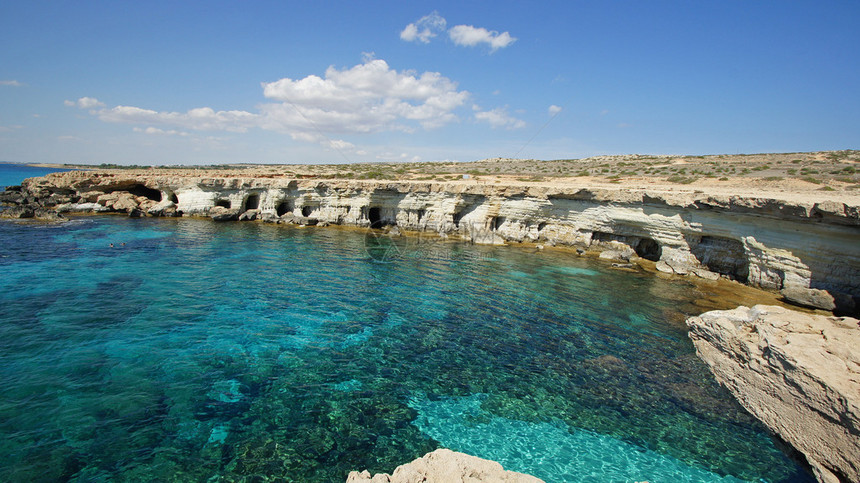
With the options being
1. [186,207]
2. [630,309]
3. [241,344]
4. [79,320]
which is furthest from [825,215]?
[186,207]

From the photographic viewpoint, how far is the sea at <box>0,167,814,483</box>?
7.99m

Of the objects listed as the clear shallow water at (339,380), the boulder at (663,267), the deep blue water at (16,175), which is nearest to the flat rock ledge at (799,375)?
the clear shallow water at (339,380)

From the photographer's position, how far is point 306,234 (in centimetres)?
3384

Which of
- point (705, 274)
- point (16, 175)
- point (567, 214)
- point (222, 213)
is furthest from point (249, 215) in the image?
point (16, 175)

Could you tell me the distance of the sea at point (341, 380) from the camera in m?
7.99

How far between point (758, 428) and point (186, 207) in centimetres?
4887

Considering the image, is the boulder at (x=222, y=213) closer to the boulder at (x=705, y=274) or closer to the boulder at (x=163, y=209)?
the boulder at (x=163, y=209)

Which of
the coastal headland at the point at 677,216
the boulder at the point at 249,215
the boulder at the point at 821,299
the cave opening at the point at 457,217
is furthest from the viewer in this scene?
the boulder at the point at 249,215

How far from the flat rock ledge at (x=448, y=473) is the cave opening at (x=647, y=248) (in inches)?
1129

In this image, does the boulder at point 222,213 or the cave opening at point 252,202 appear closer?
the boulder at point 222,213

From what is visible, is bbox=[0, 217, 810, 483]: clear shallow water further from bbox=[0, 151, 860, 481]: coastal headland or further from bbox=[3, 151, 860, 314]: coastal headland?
bbox=[3, 151, 860, 314]: coastal headland

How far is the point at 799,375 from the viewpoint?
8.59 metres

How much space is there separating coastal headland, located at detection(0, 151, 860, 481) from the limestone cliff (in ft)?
0.28

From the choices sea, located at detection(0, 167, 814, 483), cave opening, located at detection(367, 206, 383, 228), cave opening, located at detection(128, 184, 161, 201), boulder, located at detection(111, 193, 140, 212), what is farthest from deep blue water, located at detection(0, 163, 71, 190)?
sea, located at detection(0, 167, 814, 483)
